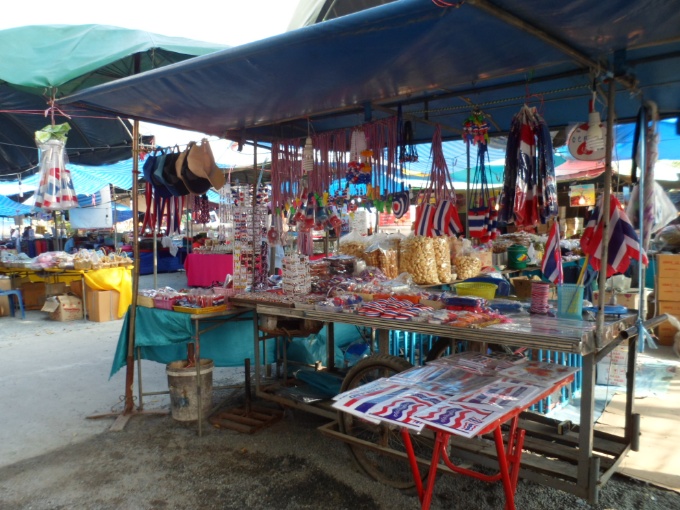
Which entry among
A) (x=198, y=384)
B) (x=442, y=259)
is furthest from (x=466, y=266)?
(x=198, y=384)

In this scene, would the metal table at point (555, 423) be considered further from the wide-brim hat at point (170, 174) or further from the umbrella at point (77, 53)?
the umbrella at point (77, 53)

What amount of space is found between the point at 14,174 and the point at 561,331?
12.9 meters

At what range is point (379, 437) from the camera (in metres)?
2.83

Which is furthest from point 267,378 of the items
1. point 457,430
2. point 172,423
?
point 457,430

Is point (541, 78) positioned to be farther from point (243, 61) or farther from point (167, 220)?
point (167, 220)

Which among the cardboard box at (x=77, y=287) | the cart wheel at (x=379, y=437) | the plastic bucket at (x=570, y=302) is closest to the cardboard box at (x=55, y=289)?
the cardboard box at (x=77, y=287)

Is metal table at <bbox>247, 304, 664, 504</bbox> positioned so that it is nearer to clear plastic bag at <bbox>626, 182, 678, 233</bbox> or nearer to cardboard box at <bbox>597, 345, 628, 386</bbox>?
clear plastic bag at <bbox>626, 182, 678, 233</bbox>

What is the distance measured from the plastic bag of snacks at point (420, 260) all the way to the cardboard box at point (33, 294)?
8.18 m

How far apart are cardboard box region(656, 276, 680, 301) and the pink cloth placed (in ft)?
25.6

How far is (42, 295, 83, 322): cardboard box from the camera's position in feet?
27.2

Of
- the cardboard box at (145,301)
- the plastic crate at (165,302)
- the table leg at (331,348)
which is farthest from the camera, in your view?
the table leg at (331,348)

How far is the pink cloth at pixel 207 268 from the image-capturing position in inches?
411

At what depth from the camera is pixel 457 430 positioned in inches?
65.4

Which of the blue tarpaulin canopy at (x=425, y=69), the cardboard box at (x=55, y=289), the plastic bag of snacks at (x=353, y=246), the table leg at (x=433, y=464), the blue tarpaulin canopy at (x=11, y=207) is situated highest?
the blue tarpaulin canopy at (x=425, y=69)
